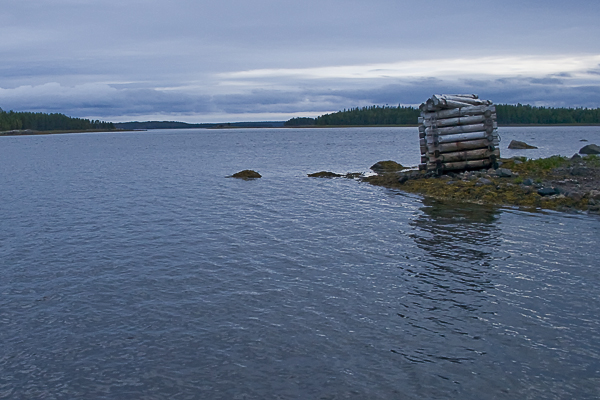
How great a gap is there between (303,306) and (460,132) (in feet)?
63.3

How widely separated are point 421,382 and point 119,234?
1267 centimetres

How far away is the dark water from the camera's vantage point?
25.0 ft

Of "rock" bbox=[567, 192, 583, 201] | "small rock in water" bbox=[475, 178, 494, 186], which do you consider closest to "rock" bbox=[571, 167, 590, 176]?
"small rock in water" bbox=[475, 178, 494, 186]

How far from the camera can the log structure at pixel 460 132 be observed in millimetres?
26969

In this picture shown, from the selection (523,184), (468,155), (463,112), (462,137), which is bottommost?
(523,184)

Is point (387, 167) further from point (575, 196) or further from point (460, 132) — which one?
point (575, 196)

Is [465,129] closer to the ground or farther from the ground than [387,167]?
farther from the ground

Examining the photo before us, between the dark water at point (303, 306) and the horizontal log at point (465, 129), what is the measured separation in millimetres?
7617

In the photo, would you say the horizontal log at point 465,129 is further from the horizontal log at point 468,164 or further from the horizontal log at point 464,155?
the horizontal log at point 468,164

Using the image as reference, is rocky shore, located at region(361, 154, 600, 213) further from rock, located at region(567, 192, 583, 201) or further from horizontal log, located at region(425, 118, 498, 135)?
horizontal log, located at region(425, 118, 498, 135)

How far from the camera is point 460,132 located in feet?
88.6

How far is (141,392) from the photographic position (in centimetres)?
738

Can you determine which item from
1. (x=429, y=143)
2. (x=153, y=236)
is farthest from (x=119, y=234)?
(x=429, y=143)

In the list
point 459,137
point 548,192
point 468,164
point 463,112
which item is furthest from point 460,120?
point 548,192
